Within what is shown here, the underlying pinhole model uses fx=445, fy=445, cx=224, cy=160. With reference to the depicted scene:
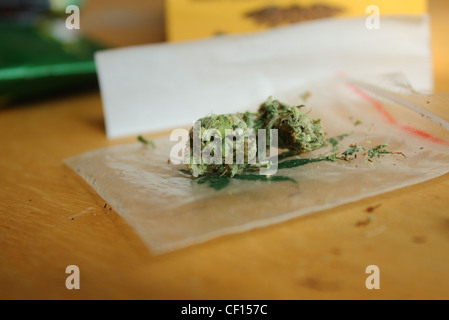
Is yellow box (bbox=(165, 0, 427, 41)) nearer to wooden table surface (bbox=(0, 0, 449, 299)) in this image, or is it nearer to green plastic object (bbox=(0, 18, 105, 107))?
green plastic object (bbox=(0, 18, 105, 107))

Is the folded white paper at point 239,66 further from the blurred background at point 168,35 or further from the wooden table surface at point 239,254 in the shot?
the wooden table surface at point 239,254

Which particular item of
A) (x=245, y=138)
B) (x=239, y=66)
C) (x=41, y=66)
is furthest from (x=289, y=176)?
(x=41, y=66)

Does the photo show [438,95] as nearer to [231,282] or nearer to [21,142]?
[231,282]

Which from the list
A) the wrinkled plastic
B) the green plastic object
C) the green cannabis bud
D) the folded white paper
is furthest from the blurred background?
the green cannabis bud

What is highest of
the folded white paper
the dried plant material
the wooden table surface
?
the dried plant material

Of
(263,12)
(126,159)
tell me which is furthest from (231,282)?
(263,12)
